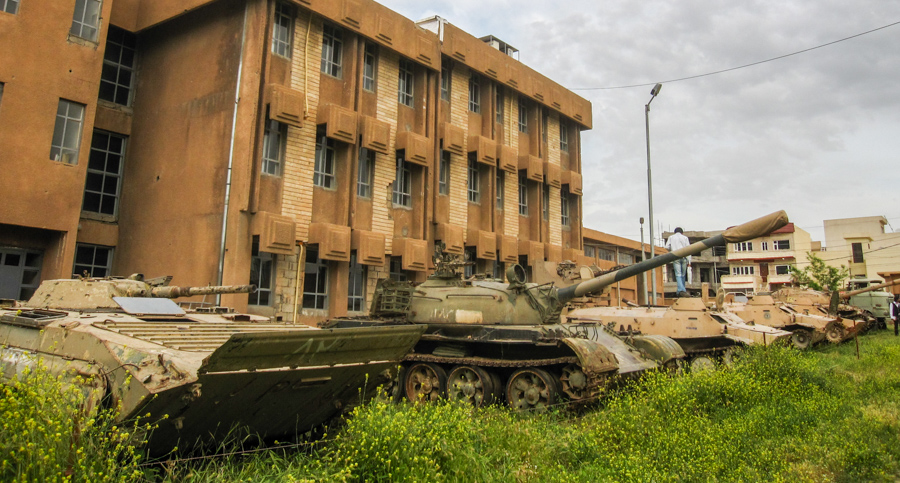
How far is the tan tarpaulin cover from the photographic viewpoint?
364 inches

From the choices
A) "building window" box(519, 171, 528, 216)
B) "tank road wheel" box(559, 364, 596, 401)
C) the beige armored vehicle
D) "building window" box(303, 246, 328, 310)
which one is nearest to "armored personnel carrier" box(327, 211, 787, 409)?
"tank road wheel" box(559, 364, 596, 401)

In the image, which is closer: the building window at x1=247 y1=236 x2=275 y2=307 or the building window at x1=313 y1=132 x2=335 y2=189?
the building window at x1=247 y1=236 x2=275 y2=307

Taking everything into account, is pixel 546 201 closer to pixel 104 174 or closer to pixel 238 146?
pixel 238 146

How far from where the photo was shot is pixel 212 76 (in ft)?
50.7

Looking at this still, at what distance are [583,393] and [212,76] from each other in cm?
1152

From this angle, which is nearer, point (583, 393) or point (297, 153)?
point (583, 393)

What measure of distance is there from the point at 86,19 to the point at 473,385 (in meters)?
12.8

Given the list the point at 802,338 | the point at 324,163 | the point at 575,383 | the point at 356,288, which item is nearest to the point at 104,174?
the point at 324,163

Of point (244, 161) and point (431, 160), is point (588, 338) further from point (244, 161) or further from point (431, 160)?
point (431, 160)

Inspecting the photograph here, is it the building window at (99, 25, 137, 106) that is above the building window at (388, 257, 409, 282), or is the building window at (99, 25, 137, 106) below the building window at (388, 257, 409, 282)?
above

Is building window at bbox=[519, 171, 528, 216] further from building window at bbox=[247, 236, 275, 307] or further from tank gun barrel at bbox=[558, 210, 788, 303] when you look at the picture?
tank gun barrel at bbox=[558, 210, 788, 303]

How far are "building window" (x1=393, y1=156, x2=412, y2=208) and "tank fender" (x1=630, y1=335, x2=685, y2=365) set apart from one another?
8.47 metres

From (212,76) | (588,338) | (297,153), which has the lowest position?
(588,338)

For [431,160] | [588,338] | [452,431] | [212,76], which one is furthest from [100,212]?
[452,431]
